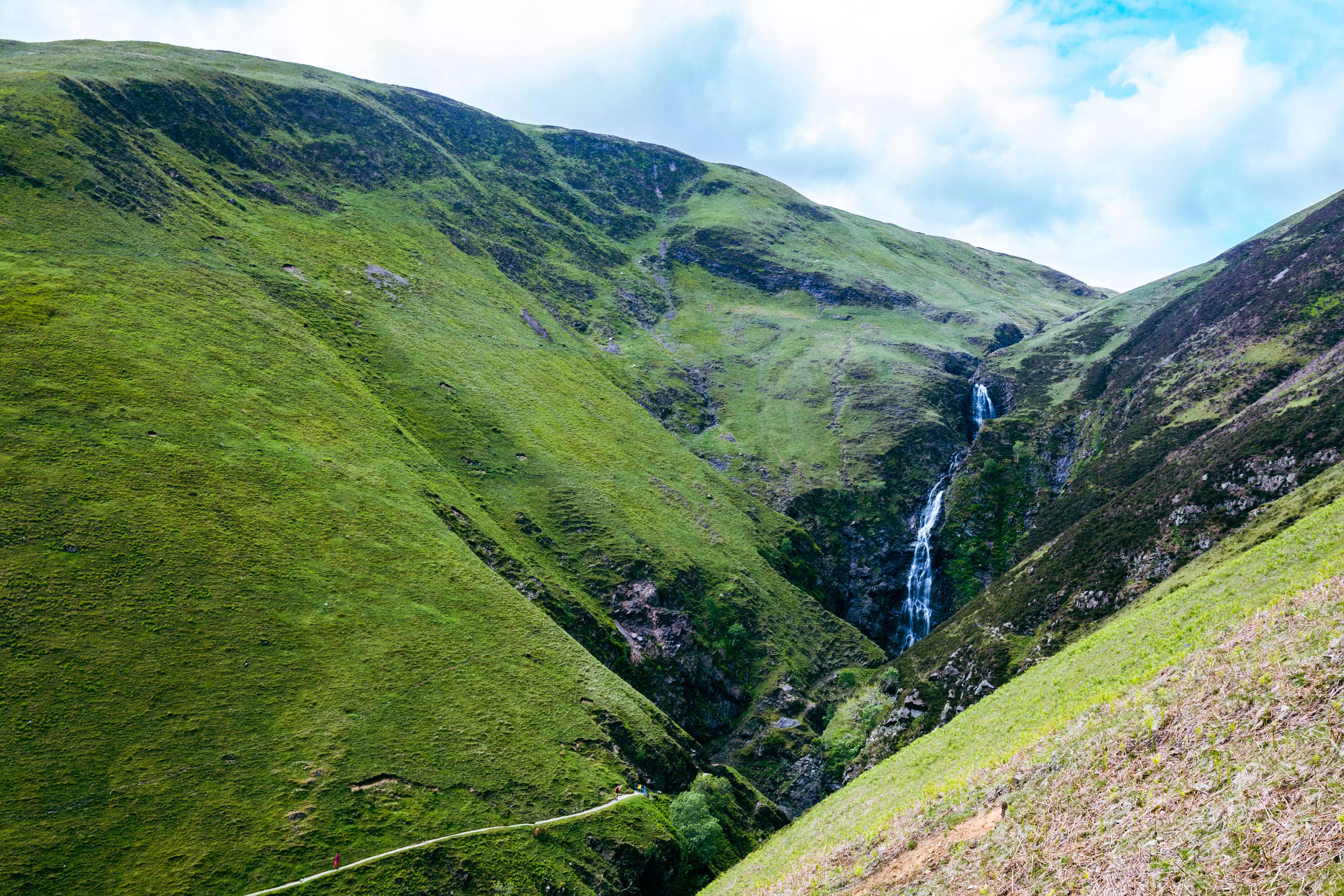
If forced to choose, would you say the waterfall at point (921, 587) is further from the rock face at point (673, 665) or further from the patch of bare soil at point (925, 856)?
the patch of bare soil at point (925, 856)

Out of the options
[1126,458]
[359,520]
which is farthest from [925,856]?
[1126,458]

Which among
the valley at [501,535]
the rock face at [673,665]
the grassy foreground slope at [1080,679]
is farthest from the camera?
the rock face at [673,665]

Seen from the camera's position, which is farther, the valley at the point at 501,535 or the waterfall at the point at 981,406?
the waterfall at the point at 981,406

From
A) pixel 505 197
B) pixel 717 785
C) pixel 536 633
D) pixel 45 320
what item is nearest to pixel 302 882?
pixel 536 633

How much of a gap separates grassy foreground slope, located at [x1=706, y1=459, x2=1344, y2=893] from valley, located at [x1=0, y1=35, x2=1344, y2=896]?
0.48 meters

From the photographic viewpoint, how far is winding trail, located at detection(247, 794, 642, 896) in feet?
129

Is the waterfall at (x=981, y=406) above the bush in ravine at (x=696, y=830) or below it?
above

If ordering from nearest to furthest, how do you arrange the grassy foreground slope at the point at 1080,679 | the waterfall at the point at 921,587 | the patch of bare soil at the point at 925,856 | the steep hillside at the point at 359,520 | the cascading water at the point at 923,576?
the patch of bare soil at the point at 925,856 < the grassy foreground slope at the point at 1080,679 < the steep hillside at the point at 359,520 < the waterfall at the point at 921,587 < the cascading water at the point at 923,576

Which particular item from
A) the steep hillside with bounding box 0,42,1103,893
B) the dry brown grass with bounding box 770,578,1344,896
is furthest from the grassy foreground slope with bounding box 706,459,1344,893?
the steep hillside with bounding box 0,42,1103,893

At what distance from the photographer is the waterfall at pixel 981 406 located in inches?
5881

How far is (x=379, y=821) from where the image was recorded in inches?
1754

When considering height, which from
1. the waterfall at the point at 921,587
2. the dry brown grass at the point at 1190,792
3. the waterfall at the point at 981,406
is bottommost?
the waterfall at the point at 921,587

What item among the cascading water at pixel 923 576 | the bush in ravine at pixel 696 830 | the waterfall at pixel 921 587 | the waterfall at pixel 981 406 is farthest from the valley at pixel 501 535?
the waterfall at pixel 981 406

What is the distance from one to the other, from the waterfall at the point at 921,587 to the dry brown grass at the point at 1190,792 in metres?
87.8
